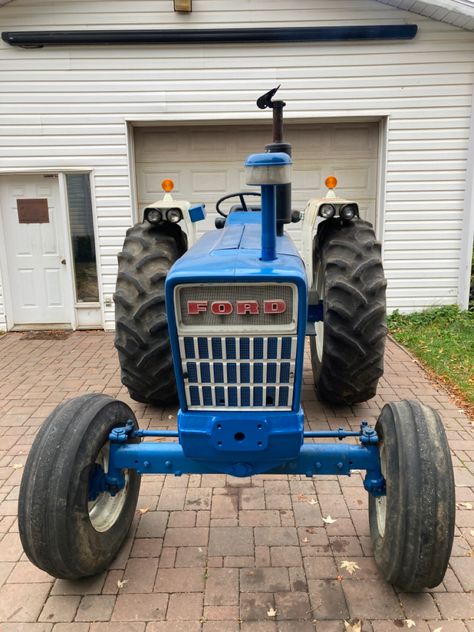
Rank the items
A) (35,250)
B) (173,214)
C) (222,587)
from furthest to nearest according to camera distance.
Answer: (35,250)
(173,214)
(222,587)

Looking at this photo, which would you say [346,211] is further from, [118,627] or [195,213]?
[118,627]

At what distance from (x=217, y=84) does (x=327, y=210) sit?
3518mm

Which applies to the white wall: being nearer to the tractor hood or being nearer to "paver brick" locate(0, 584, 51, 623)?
the tractor hood

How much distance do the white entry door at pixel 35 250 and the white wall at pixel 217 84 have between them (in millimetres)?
335

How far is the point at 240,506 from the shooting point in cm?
320

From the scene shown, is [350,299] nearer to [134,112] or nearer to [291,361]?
[291,361]

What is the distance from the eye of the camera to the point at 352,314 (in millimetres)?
3758

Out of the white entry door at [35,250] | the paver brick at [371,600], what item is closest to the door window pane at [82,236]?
the white entry door at [35,250]

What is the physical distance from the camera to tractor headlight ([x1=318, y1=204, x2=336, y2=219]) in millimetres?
4004

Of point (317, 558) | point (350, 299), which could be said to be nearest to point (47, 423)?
point (317, 558)

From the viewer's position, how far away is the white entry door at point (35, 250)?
698 centimetres

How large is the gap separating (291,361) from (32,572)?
5.62 feet

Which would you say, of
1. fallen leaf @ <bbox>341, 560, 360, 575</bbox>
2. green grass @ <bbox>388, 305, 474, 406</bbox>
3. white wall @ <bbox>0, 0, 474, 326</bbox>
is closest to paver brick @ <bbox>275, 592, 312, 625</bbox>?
fallen leaf @ <bbox>341, 560, 360, 575</bbox>

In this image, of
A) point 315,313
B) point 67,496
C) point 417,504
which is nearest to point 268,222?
point 417,504
